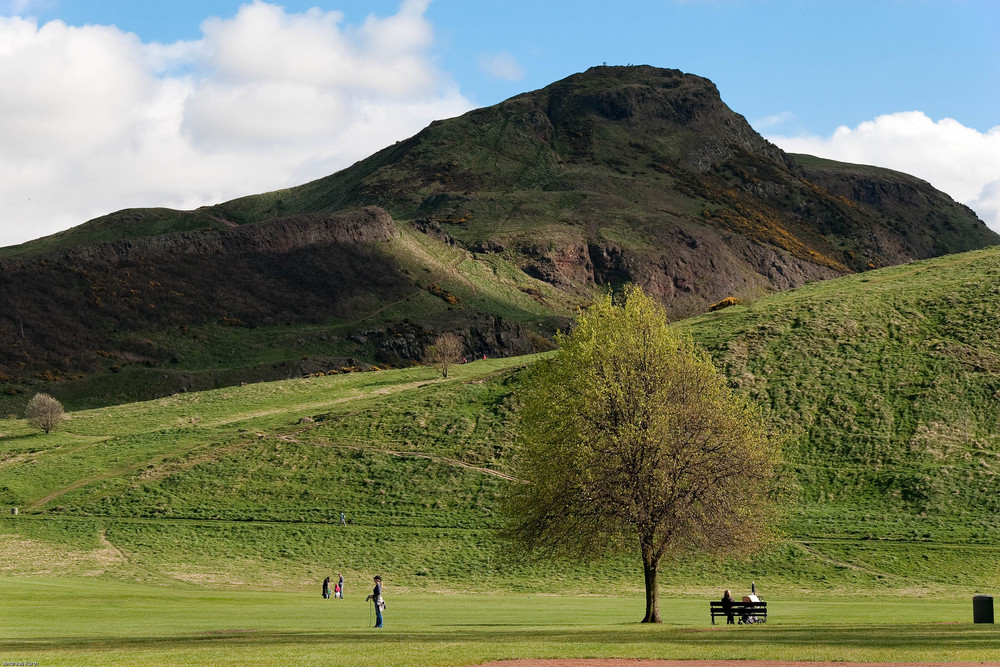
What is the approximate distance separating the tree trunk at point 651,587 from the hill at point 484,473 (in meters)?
7.10

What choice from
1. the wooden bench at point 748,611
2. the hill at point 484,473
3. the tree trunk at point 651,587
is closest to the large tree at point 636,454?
the tree trunk at point 651,587

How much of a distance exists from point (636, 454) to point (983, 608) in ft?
43.4

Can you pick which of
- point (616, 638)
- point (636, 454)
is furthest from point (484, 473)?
point (616, 638)

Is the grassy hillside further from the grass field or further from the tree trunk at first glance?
the tree trunk

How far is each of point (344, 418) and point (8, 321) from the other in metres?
83.3

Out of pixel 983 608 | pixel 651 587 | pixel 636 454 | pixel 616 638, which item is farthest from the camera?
pixel 636 454

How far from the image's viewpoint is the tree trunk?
36609 millimetres

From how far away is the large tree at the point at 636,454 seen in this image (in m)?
37.8

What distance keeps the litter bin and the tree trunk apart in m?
11.1

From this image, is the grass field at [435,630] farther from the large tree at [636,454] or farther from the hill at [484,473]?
the hill at [484,473]

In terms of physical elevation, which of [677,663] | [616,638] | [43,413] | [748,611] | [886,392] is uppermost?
[43,413]

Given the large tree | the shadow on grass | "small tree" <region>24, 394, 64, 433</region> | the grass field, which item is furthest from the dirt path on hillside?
"small tree" <region>24, 394, 64, 433</region>

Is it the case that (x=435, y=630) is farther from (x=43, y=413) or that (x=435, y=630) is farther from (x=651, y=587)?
(x=43, y=413)

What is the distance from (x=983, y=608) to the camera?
3341cm
